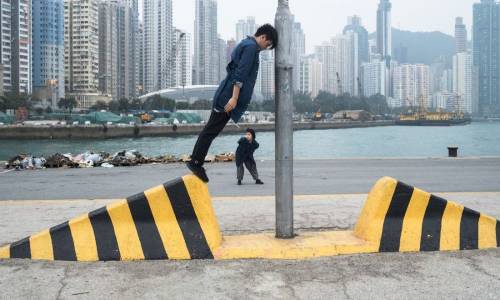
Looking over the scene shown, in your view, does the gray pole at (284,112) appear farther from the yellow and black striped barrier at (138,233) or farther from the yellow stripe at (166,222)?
the yellow stripe at (166,222)

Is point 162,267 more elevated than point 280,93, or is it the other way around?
point 280,93

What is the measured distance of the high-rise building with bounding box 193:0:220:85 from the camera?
177375 millimetres

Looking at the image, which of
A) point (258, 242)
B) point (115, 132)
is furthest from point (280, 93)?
point (115, 132)

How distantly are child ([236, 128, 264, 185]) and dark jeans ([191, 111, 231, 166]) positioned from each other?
20.2 feet

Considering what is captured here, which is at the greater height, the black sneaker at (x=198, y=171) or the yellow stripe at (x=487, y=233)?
the black sneaker at (x=198, y=171)

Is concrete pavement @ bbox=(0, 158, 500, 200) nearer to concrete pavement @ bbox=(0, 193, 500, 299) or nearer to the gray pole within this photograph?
the gray pole

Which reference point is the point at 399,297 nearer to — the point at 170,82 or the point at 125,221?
the point at 125,221

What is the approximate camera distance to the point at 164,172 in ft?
42.5

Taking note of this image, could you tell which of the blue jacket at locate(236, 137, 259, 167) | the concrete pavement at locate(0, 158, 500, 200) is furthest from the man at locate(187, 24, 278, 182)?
the blue jacket at locate(236, 137, 259, 167)

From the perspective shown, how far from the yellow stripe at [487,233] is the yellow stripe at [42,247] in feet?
10.1

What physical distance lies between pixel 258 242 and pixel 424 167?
1076cm

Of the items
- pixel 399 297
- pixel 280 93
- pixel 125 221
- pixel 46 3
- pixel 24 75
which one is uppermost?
pixel 46 3

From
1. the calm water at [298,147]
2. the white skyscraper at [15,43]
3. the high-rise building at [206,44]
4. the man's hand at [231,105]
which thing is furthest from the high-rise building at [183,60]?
the man's hand at [231,105]

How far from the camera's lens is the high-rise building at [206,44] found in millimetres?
177375
